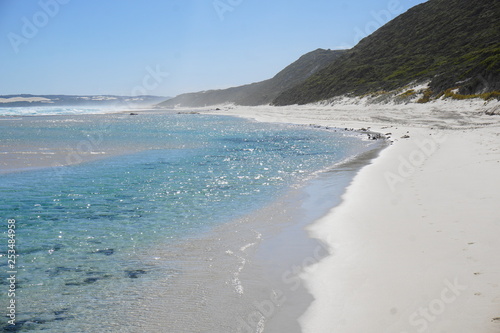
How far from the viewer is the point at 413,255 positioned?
6941 millimetres

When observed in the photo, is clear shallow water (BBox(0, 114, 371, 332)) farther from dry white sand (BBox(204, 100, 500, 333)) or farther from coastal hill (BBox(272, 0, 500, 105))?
coastal hill (BBox(272, 0, 500, 105))

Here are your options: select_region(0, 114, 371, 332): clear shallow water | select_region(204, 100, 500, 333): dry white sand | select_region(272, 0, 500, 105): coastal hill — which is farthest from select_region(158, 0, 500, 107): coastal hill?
select_region(204, 100, 500, 333): dry white sand

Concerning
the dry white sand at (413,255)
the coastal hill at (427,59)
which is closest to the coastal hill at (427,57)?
the coastal hill at (427,59)

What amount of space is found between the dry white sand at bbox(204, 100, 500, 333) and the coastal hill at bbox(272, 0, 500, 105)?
3172cm

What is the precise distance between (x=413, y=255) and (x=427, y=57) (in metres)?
82.8

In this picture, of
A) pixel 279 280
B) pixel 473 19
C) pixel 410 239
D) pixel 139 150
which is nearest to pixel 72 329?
pixel 279 280

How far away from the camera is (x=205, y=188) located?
1505 centimetres

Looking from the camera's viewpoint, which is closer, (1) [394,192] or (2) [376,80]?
(1) [394,192]

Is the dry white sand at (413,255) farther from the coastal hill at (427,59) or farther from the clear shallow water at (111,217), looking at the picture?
the coastal hill at (427,59)

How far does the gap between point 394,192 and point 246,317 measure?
7.90m

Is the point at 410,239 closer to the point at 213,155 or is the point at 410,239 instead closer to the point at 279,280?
the point at 279,280

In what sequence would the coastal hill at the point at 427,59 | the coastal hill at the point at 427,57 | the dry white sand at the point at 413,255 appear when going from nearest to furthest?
the dry white sand at the point at 413,255, the coastal hill at the point at 427,59, the coastal hill at the point at 427,57

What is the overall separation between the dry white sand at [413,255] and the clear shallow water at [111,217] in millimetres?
2801

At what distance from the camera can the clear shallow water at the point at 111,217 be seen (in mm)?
6316
